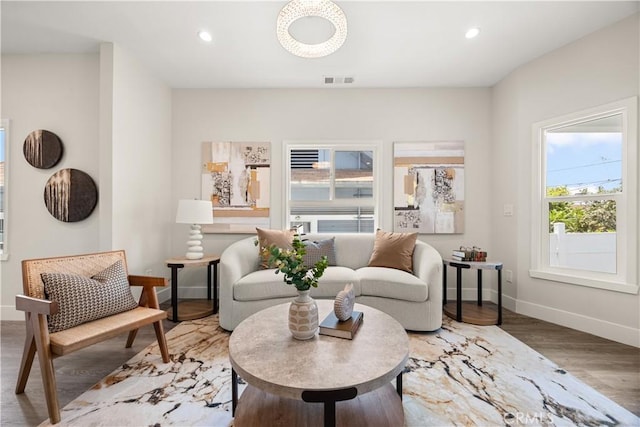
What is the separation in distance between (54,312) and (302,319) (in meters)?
1.36

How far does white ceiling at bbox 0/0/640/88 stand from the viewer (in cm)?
217

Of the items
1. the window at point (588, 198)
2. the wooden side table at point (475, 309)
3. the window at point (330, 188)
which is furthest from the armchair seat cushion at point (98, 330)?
the window at point (588, 198)

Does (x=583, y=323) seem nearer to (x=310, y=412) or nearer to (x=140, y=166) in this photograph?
(x=310, y=412)

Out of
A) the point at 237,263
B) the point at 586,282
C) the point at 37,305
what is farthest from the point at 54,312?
the point at 586,282

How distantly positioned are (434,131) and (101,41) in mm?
3715

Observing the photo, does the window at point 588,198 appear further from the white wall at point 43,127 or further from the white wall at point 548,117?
the white wall at point 43,127

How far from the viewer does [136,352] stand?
216 cm

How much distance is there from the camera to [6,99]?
9.16ft

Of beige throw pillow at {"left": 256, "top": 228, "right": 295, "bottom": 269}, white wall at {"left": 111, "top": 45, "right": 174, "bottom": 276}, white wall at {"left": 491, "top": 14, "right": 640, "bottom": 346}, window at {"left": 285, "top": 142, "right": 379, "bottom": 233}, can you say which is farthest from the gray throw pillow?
white wall at {"left": 491, "top": 14, "right": 640, "bottom": 346}

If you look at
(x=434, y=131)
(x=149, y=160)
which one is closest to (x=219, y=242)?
(x=149, y=160)

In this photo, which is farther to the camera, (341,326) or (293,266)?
(341,326)

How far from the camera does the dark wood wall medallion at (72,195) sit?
2.71 meters

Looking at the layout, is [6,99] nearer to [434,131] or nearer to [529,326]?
[434,131]

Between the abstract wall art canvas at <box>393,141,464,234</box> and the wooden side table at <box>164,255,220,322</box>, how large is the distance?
2438 mm
